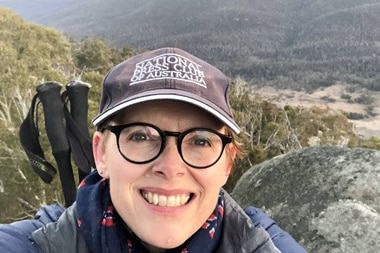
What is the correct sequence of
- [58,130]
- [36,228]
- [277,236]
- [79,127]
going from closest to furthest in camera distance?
[36,228] < [277,236] < [79,127] < [58,130]

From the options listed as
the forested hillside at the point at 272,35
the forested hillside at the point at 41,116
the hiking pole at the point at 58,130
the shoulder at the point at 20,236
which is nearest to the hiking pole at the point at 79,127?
the hiking pole at the point at 58,130

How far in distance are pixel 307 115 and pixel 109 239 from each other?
27.1 m

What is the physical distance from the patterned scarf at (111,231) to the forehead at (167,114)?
301 millimetres

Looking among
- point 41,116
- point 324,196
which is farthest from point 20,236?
point 41,116

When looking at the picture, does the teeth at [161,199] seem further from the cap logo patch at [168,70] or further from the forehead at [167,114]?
the cap logo patch at [168,70]

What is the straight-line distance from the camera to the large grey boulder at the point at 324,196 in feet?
9.93

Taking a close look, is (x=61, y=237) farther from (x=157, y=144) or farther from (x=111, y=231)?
(x=157, y=144)

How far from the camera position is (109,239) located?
1.54 metres

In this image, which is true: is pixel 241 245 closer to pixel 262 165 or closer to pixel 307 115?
pixel 262 165

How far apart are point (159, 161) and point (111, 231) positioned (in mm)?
279

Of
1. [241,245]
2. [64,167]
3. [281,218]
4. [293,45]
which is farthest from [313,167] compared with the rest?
[293,45]

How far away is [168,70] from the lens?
1.46m

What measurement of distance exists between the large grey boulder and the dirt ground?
7820 centimetres

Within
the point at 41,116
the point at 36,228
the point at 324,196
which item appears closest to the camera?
the point at 36,228
